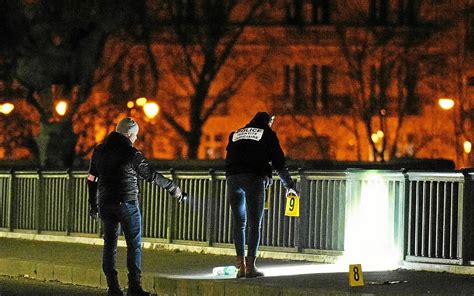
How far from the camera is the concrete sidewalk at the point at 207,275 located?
14.4 metres

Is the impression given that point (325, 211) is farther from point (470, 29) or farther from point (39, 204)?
point (470, 29)

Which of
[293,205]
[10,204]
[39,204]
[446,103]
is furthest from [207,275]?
[446,103]

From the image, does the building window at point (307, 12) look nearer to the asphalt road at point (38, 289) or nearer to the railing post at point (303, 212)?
the railing post at point (303, 212)

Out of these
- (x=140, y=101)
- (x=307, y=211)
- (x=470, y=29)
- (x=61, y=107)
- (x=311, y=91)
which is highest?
(x=470, y=29)

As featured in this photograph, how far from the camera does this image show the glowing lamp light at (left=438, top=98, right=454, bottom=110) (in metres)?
63.0

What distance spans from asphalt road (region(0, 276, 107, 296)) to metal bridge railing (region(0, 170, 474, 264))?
12.2 feet

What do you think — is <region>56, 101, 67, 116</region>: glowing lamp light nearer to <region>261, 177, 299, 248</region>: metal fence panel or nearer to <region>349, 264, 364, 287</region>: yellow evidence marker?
<region>261, 177, 299, 248</region>: metal fence panel

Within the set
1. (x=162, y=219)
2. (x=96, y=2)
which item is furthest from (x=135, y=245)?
(x=96, y=2)

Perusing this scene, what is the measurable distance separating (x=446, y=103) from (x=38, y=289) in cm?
4729

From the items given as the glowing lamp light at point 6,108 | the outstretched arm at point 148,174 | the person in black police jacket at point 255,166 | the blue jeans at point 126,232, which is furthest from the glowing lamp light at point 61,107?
the outstretched arm at point 148,174

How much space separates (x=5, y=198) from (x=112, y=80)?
32.8m

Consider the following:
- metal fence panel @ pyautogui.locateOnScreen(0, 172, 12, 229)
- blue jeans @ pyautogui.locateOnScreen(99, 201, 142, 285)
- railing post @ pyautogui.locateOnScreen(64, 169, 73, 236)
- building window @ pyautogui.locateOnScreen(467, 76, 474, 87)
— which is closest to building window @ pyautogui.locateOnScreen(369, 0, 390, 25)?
building window @ pyautogui.locateOnScreen(467, 76, 474, 87)

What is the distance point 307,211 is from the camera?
1980 centimetres

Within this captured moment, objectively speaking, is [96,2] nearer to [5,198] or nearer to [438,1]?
[5,198]
